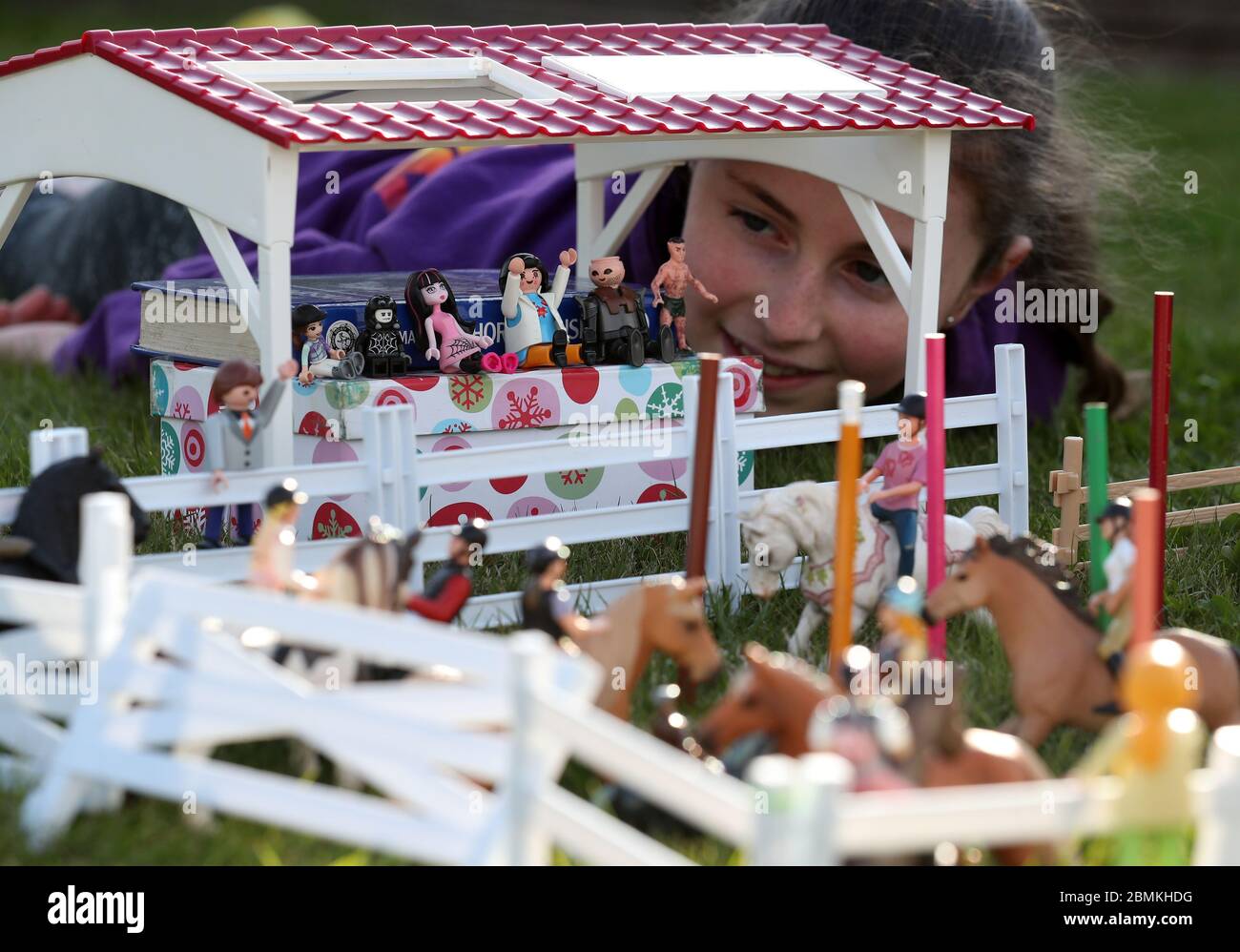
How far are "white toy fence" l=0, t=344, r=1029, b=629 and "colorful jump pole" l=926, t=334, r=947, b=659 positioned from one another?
2.74ft

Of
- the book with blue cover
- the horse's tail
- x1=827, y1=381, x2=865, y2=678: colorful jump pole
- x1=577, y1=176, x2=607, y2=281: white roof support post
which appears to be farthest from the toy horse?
x1=577, y1=176, x2=607, y2=281: white roof support post

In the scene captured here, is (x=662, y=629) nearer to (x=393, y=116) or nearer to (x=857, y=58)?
(x=393, y=116)

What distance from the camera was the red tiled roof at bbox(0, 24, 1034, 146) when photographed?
359 cm

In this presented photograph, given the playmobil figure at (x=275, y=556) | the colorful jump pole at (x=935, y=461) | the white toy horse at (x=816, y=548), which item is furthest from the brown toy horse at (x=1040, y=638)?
the playmobil figure at (x=275, y=556)

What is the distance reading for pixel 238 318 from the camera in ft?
13.6

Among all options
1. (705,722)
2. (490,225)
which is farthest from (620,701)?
(490,225)

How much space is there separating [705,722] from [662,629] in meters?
0.36

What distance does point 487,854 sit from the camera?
2.27m

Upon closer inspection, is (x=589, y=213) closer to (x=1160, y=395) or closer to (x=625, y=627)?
(x=1160, y=395)

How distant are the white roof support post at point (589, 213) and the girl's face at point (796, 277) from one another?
33cm

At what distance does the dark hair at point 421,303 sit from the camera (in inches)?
166

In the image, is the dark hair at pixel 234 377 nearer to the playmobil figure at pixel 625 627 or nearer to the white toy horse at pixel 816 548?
the playmobil figure at pixel 625 627

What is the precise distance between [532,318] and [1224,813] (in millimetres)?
2545
